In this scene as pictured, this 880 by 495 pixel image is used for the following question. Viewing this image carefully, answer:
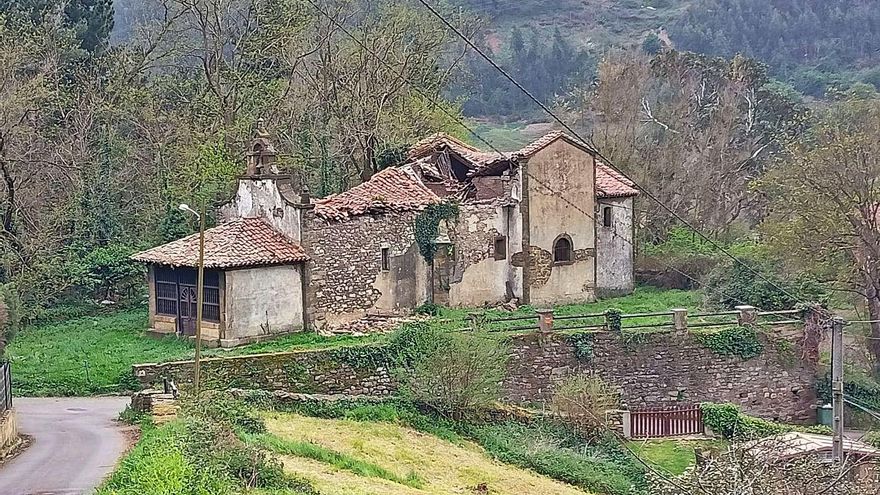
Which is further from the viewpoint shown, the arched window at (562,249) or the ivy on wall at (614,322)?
the arched window at (562,249)

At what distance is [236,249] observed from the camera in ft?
95.3

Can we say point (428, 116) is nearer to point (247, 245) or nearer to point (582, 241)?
point (582, 241)

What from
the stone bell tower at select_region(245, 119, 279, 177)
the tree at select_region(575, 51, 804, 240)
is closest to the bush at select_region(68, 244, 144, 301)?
the stone bell tower at select_region(245, 119, 279, 177)

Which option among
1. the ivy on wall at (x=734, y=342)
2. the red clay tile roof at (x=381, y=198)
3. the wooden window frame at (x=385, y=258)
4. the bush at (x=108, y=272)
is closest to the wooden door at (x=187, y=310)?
the red clay tile roof at (x=381, y=198)

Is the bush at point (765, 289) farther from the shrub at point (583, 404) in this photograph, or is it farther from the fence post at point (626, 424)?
the shrub at point (583, 404)

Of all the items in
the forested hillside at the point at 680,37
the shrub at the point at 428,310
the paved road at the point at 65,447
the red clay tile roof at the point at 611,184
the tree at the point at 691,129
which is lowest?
the paved road at the point at 65,447

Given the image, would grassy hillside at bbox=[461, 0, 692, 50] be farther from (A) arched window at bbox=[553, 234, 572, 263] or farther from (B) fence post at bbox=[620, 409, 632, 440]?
(B) fence post at bbox=[620, 409, 632, 440]

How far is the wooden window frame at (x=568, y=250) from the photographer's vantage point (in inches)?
1414

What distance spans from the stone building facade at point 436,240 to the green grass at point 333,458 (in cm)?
710

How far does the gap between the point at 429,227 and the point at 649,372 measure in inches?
284

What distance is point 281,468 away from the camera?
1922 cm

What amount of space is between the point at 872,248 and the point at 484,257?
10894mm

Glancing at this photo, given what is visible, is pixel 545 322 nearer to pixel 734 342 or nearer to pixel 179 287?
pixel 734 342

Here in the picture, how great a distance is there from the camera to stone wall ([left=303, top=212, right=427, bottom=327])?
1202 inches
